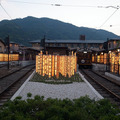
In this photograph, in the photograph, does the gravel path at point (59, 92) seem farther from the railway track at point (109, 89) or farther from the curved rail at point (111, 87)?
the curved rail at point (111, 87)

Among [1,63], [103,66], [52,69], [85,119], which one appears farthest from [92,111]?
[1,63]

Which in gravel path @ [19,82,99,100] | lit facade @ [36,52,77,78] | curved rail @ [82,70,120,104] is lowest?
curved rail @ [82,70,120,104]

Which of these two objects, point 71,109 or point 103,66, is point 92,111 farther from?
point 103,66

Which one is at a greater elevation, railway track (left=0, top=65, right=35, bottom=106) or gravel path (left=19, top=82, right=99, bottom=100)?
gravel path (left=19, top=82, right=99, bottom=100)

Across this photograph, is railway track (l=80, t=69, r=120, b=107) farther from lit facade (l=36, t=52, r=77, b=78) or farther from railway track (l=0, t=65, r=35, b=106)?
railway track (l=0, t=65, r=35, b=106)

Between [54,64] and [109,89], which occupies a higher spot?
[54,64]

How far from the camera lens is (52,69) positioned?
15758 mm

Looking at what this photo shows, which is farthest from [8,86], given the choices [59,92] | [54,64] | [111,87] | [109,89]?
[111,87]

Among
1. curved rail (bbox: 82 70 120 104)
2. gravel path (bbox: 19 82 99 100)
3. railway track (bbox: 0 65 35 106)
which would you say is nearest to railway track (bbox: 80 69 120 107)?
curved rail (bbox: 82 70 120 104)


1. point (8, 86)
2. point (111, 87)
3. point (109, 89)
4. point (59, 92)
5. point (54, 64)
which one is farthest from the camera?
point (54, 64)

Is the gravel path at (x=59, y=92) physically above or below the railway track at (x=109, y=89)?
above

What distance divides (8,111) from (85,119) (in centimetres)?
230

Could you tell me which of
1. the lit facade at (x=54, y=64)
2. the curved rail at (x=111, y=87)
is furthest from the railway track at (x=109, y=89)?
the lit facade at (x=54, y=64)

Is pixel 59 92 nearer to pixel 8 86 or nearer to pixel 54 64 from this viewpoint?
pixel 8 86
